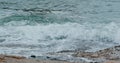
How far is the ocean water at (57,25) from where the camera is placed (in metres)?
10.8

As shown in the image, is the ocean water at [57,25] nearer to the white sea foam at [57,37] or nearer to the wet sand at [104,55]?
the white sea foam at [57,37]

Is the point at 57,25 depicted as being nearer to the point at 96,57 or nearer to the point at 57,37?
the point at 57,37

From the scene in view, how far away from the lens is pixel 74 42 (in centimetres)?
1127

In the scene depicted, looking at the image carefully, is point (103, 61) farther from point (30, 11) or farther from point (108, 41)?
point (30, 11)

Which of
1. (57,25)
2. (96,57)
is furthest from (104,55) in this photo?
(57,25)

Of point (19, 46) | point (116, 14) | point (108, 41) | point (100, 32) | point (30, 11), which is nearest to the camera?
point (19, 46)

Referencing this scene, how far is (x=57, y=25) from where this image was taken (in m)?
14.2

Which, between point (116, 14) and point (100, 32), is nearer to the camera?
point (100, 32)

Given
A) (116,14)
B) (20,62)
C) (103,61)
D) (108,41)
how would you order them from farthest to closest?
(116,14), (108,41), (103,61), (20,62)

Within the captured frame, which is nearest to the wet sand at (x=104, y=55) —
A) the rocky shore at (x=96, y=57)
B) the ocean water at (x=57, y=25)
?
the rocky shore at (x=96, y=57)

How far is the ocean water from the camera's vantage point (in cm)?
1081

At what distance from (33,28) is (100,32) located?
2.42 metres

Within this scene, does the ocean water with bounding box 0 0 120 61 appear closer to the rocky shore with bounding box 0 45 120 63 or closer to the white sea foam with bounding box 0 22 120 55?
the white sea foam with bounding box 0 22 120 55

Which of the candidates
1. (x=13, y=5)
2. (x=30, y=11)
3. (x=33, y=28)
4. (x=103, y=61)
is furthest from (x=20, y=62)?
(x=13, y=5)
